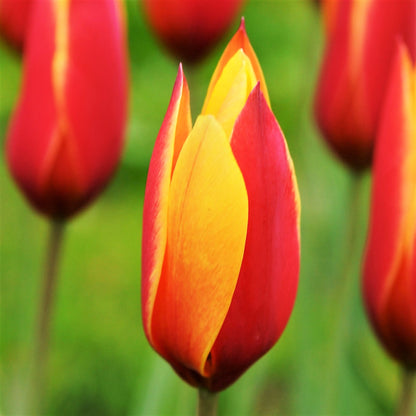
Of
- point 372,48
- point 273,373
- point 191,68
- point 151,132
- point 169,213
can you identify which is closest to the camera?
point 169,213

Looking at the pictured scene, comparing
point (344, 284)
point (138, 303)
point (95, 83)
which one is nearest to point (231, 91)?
point (95, 83)

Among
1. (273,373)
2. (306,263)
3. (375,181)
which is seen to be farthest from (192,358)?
(273,373)

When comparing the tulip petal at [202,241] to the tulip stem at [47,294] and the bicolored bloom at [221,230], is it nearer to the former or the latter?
the bicolored bloom at [221,230]

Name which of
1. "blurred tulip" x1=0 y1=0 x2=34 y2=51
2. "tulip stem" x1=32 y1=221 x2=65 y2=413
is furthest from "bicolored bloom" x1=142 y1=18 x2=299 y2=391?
"blurred tulip" x1=0 y1=0 x2=34 y2=51

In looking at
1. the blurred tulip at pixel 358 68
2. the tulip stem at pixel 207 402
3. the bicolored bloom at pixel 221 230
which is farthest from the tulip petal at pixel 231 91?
the blurred tulip at pixel 358 68

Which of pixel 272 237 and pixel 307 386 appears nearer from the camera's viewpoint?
pixel 272 237

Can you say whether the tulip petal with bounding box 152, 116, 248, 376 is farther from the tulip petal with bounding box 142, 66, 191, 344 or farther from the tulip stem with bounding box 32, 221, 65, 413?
the tulip stem with bounding box 32, 221, 65, 413

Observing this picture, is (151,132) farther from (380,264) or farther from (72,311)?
(380,264)

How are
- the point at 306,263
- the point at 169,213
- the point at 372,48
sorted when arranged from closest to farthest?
the point at 169,213
the point at 372,48
the point at 306,263
